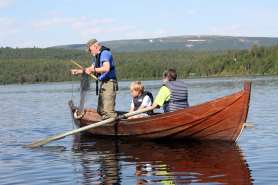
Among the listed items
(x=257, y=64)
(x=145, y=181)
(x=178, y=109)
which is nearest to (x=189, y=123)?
(x=178, y=109)

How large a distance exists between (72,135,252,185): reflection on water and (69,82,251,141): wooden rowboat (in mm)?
245

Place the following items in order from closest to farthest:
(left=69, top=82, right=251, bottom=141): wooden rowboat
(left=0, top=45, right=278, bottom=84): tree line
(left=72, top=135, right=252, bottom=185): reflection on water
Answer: (left=72, top=135, right=252, bottom=185): reflection on water → (left=69, top=82, right=251, bottom=141): wooden rowboat → (left=0, top=45, right=278, bottom=84): tree line

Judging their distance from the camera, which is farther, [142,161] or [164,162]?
[142,161]

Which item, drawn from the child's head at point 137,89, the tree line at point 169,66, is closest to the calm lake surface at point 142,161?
the child's head at point 137,89

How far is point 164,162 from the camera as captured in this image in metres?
12.7

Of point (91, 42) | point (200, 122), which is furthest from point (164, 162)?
point (91, 42)

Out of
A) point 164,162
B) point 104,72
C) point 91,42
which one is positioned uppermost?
point 91,42

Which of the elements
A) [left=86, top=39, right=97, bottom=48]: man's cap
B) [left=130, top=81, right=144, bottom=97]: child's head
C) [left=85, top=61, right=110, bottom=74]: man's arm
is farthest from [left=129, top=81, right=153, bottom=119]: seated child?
[left=86, top=39, right=97, bottom=48]: man's cap

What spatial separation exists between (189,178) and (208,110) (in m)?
3.87

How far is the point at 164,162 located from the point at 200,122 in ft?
7.79

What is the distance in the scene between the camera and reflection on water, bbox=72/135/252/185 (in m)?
10.9

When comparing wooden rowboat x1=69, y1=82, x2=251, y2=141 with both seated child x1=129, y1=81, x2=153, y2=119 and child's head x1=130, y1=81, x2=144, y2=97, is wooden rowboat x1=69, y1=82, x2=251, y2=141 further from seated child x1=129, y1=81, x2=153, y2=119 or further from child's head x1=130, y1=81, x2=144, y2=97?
child's head x1=130, y1=81, x2=144, y2=97

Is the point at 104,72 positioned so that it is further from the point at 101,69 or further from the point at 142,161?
the point at 142,161

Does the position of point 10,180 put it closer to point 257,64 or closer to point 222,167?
point 222,167
